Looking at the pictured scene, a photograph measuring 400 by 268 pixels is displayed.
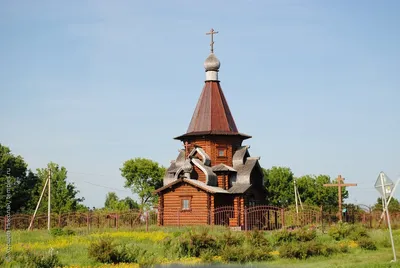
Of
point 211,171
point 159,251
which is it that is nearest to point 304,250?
point 159,251

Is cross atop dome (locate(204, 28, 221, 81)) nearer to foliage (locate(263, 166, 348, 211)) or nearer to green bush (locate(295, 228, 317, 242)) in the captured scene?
green bush (locate(295, 228, 317, 242))

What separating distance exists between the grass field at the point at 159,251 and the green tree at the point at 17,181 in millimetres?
19031

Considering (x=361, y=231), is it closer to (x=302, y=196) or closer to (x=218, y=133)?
(x=218, y=133)

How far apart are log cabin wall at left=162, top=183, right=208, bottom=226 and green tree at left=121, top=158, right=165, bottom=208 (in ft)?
76.2

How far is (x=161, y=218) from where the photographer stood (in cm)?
3459

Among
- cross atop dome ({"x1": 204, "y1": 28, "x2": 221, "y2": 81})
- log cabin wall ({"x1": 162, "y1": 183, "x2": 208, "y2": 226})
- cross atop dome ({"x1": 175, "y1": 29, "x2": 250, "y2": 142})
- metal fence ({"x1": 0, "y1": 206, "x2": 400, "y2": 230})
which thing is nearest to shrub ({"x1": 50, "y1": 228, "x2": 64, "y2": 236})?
metal fence ({"x1": 0, "y1": 206, "x2": 400, "y2": 230})

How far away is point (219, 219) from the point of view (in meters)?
33.2

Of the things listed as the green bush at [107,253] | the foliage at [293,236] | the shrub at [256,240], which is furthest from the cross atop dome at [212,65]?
the green bush at [107,253]

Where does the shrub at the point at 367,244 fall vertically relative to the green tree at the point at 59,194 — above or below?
below

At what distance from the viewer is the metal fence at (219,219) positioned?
31.1 metres

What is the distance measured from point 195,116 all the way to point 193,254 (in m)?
16.4

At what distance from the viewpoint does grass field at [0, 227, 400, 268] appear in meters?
18.4

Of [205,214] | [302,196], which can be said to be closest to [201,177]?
[205,214]

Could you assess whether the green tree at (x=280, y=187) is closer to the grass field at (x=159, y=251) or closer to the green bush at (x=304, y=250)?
the grass field at (x=159, y=251)
